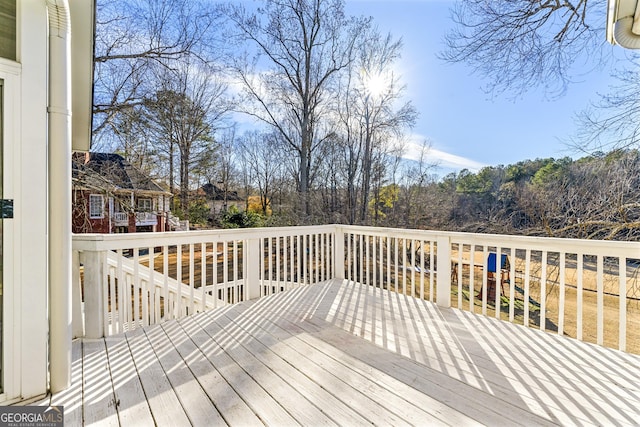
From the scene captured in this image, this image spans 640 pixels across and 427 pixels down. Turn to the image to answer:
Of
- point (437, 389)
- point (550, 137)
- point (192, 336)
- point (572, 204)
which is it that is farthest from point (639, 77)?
point (192, 336)

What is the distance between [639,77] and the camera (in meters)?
3.55

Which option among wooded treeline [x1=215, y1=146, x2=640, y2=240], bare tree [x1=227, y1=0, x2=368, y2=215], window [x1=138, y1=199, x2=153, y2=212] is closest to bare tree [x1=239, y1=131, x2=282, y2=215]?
wooded treeline [x1=215, y1=146, x2=640, y2=240]

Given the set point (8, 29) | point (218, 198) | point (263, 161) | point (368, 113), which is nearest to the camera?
point (8, 29)

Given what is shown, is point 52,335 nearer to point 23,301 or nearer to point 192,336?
point 23,301

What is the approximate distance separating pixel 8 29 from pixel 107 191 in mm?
3734

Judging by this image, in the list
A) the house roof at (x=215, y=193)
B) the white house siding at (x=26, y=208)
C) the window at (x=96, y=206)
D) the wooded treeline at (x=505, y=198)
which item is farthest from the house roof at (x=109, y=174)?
the wooded treeline at (x=505, y=198)

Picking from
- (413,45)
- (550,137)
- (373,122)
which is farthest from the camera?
(373,122)

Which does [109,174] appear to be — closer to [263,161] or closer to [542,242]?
[263,161]

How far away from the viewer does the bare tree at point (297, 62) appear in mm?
8062

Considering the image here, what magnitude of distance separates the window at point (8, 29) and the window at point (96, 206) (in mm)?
4774

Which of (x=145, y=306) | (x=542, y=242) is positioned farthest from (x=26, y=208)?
(x=542, y=242)

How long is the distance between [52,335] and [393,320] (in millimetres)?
2671

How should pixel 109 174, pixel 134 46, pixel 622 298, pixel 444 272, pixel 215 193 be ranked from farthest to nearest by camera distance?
pixel 215 193
pixel 109 174
pixel 134 46
pixel 444 272
pixel 622 298

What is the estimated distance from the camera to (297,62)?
8734 mm
